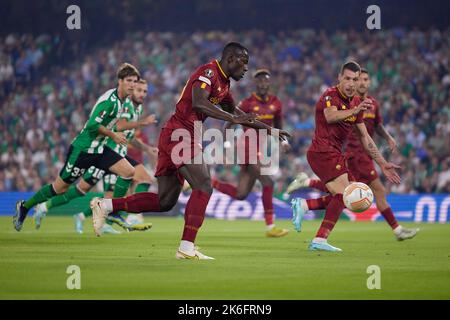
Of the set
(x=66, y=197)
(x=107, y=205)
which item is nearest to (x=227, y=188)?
(x=66, y=197)

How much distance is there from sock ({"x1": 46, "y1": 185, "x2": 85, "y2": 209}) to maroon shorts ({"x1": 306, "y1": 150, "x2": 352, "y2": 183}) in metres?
5.07

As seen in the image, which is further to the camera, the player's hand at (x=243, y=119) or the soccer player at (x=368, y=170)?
the soccer player at (x=368, y=170)

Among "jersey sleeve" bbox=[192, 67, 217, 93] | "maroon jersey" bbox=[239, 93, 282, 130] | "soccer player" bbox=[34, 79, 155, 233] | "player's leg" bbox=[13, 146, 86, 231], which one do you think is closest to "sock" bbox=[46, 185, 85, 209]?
"soccer player" bbox=[34, 79, 155, 233]

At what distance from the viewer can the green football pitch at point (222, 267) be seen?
823 centimetres

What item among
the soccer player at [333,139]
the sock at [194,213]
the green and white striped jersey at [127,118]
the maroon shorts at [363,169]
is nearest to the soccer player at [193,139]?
the sock at [194,213]

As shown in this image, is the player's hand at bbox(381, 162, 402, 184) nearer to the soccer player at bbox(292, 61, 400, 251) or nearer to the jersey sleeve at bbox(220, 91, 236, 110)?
the soccer player at bbox(292, 61, 400, 251)

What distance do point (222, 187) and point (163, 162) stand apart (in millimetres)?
7088

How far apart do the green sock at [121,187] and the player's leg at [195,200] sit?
16.2ft

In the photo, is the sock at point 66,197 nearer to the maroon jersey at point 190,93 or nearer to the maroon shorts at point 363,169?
the maroon shorts at point 363,169

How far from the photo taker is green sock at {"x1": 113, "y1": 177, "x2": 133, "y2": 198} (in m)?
15.8

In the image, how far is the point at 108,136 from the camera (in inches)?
591

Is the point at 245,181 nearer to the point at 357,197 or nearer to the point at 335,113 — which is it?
the point at 335,113

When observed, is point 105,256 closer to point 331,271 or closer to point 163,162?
point 163,162

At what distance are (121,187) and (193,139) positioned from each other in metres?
5.06
